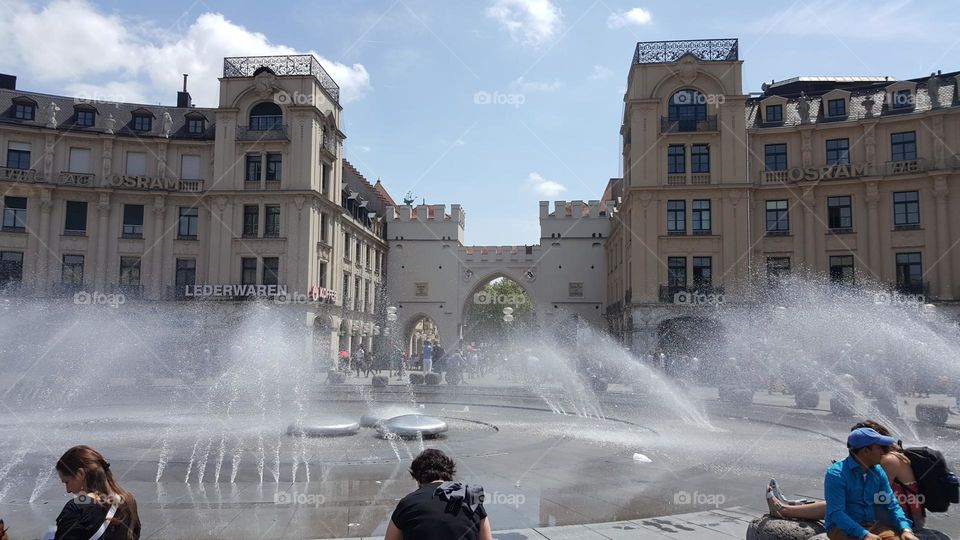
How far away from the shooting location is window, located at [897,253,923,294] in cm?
3559

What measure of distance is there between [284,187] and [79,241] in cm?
1314

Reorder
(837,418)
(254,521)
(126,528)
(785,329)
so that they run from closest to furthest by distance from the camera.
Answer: (126,528) < (254,521) < (837,418) < (785,329)

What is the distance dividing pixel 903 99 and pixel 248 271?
129 ft

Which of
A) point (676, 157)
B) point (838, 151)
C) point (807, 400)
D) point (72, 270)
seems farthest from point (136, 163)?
point (838, 151)

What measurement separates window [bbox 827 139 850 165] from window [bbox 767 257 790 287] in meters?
6.19

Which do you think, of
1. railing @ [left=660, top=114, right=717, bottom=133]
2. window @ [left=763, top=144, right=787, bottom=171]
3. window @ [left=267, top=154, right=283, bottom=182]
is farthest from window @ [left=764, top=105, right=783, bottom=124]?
window @ [left=267, top=154, right=283, bottom=182]

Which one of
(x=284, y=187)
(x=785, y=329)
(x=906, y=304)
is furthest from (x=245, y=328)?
(x=906, y=304)

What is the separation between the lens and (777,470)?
10172mm

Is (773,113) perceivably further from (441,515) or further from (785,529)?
(441,515)

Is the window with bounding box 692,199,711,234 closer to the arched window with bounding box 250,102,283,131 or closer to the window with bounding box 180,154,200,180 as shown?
the arched window with bounding box 250,102,283,131

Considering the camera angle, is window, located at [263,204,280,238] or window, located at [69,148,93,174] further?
window, located at [69,148,93,174]

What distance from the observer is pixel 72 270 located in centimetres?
4044

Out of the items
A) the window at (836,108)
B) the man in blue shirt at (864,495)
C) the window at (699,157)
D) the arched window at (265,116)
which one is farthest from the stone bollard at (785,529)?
the arched window at (265,116)

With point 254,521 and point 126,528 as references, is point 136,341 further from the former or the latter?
point 126,528
